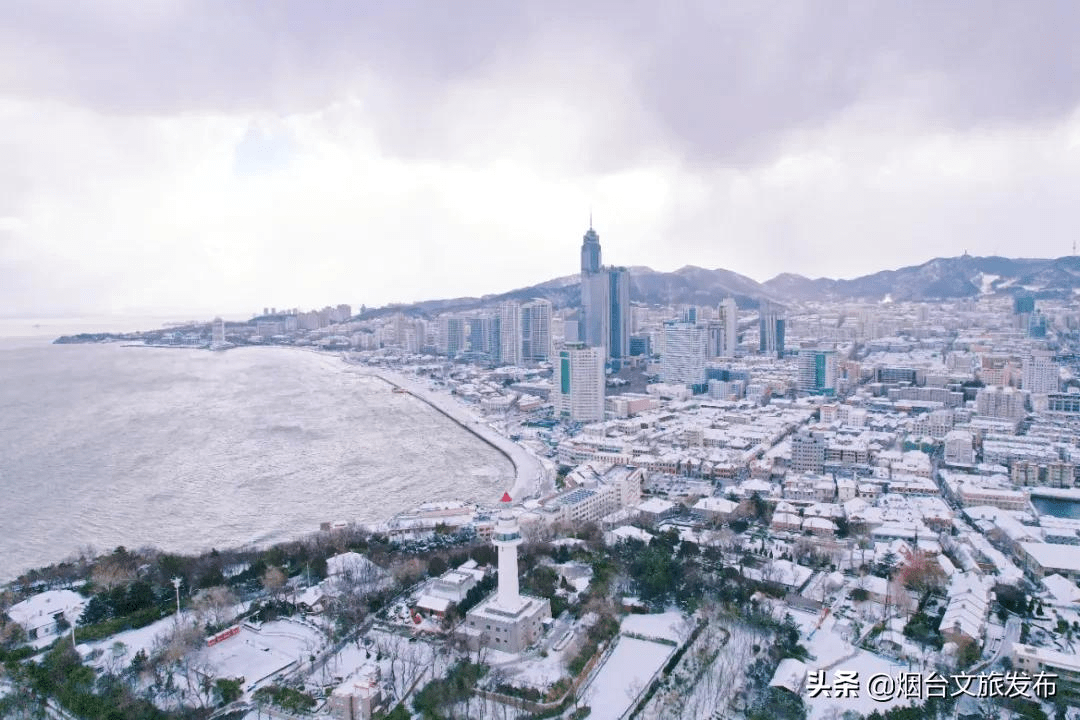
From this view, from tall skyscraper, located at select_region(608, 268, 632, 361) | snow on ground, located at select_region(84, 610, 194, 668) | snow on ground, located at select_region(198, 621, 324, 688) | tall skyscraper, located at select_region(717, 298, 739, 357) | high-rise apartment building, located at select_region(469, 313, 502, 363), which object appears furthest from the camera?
high-rise apartment building, located at select_region(469, 313, 502, 363)

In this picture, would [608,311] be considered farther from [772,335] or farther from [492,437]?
[492,437]

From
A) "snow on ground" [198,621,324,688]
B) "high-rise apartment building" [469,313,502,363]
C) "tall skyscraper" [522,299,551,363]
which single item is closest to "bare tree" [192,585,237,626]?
"snow on ground" [198,621,324,688]

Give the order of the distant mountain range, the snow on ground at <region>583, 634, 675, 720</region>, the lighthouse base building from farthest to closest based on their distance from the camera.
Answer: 1. the distant mountain range
2. the lighthouse base building
3. the snow on ground at <region>583, 634, 675, 720</region>

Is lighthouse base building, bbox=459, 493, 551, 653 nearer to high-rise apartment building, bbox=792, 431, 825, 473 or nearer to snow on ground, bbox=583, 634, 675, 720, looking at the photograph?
snow on ground, bbox=583, 634, 675, 720

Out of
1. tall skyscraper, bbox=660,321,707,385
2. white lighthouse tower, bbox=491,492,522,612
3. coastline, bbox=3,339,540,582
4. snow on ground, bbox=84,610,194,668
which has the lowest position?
snow on ground, bbox=84,610,194,668

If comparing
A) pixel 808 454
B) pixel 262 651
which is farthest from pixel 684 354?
pixel 262 651

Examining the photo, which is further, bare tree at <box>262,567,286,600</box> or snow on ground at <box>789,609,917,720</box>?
bare tree at <box>262,567,286,600</box>

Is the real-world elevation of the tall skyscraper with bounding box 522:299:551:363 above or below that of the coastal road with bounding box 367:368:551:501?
above
